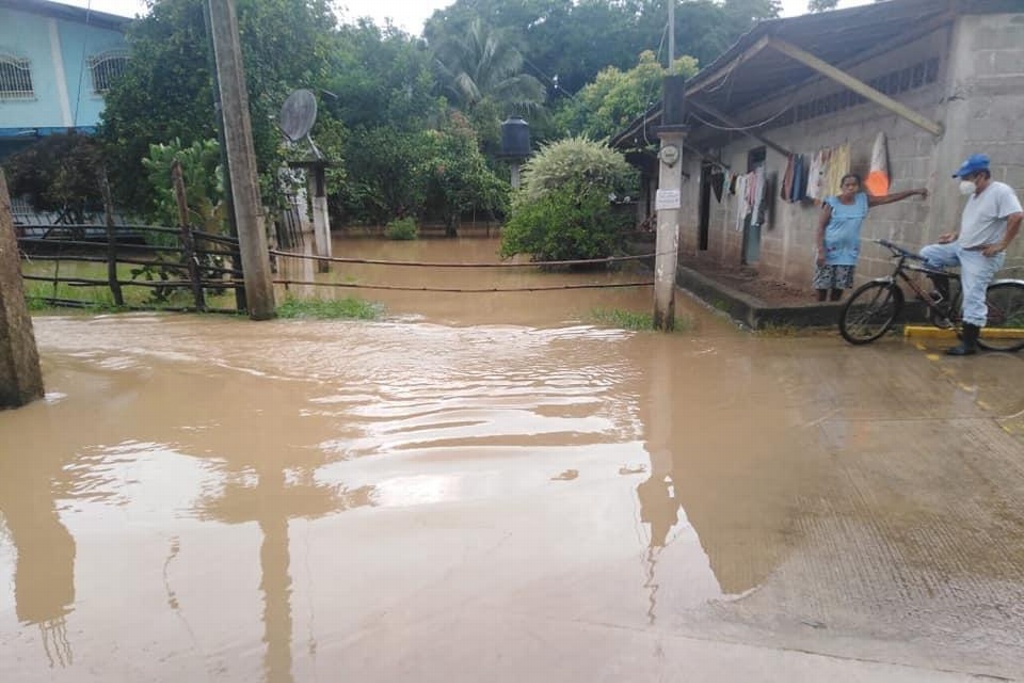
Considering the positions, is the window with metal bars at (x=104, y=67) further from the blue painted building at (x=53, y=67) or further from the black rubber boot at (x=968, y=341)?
the black rubber boot at (x=968, y=341)

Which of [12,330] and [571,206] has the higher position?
[571,206]

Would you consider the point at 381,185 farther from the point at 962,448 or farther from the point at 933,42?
the point at 962,448

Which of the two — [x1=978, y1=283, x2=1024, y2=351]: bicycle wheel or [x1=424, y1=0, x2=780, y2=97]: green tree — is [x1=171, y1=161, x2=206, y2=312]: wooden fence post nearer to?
[x1=978, y1=283, x2=1024, y2=351]: bicycle wheel

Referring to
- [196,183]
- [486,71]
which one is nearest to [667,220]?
[196,183]

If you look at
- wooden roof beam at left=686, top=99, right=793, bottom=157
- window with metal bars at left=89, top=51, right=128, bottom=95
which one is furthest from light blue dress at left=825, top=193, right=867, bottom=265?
Result: window with metal bars at left=89, top=51, right=128, bottom=95

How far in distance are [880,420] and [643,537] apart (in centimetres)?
234

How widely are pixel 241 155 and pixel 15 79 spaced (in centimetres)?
1839

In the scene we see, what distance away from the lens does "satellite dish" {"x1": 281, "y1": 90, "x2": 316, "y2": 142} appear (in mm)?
13328

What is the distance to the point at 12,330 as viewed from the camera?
5270mm

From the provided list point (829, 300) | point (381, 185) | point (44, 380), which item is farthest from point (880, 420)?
point (381, 185)

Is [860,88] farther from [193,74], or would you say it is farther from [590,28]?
[590,28]

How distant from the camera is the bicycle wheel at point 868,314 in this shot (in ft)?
22.0

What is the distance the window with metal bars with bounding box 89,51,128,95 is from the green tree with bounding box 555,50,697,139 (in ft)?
46.1

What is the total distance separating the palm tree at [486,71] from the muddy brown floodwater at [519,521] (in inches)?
1121
